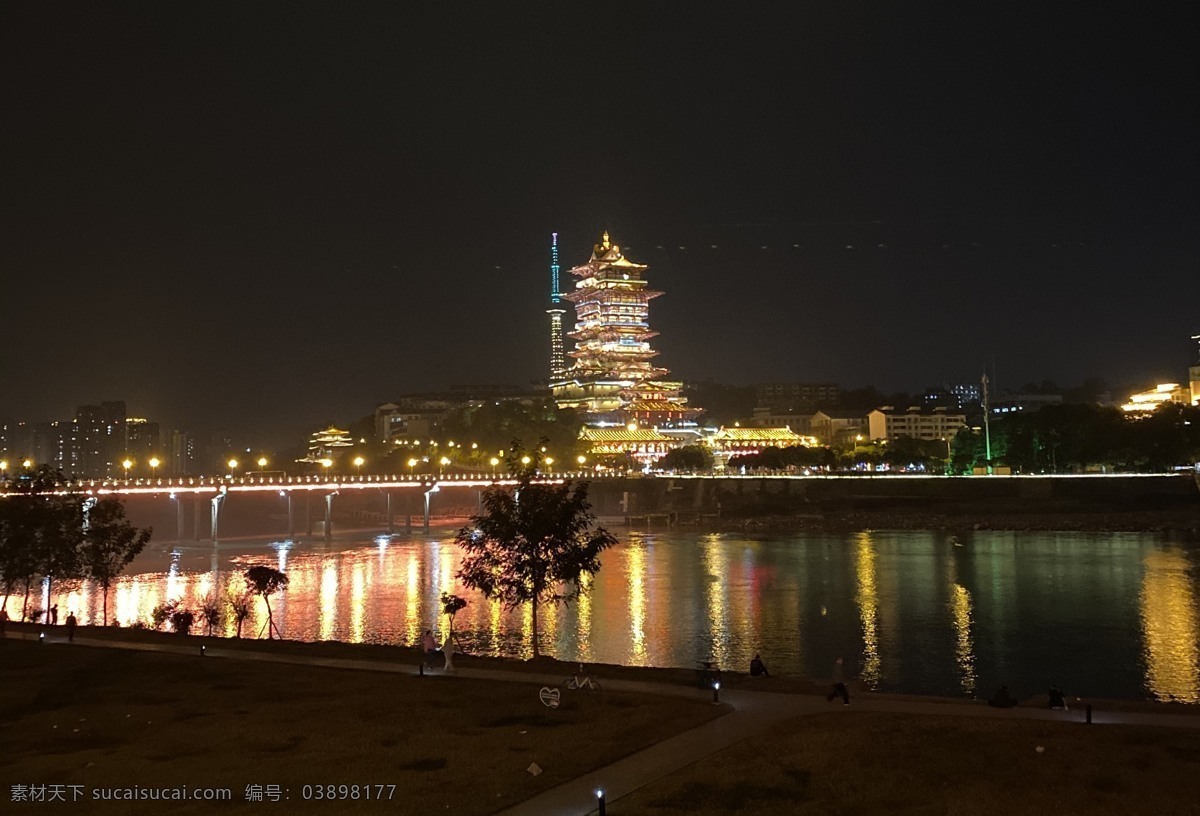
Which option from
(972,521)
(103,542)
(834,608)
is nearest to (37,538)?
(103,542)

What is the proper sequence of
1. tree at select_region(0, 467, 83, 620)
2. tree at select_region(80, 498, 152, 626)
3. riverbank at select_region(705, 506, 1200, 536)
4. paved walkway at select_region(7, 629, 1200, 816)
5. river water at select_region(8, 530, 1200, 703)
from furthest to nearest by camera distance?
riverbank at select_region(705, 506, 1200, 536) → tree at select_region(80, 498, 152, 626) → tree at select_region(0, 467, 83, 620) → river water at select_region(8, 530, 1200, 703) → paved walkway at select_region(7, 629, 1200, 816)

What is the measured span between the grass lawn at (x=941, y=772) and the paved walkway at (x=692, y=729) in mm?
524

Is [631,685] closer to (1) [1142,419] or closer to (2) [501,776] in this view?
(2) [501,776]

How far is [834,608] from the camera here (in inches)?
1989

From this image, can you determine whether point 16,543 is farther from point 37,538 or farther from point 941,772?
point 941,772

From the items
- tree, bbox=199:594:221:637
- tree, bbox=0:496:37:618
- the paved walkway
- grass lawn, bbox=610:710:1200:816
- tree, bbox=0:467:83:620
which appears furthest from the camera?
tree, bbox=199:594:221:637

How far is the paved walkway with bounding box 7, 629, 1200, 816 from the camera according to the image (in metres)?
14.9

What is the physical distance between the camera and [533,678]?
81.0 feet

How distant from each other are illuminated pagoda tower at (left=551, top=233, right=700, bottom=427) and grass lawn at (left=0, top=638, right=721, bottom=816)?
488ft

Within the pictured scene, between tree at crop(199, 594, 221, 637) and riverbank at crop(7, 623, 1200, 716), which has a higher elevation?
riverbank at crop(7, 623, 1200, 716)

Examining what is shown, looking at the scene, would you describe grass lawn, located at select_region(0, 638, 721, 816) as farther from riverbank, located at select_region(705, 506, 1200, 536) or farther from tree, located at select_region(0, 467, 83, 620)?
riverbank, located at select_region(705, 506, 1200, 536)

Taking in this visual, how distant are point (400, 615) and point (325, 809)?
38.3m

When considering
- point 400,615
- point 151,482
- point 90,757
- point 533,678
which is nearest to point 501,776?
point 90,757

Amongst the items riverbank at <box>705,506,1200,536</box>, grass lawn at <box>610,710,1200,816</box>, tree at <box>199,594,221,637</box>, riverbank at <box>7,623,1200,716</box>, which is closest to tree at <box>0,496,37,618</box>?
riverbank at <box>7,623,1200,716</box>
